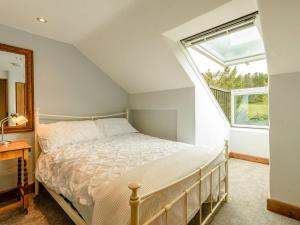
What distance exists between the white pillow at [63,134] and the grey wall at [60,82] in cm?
39

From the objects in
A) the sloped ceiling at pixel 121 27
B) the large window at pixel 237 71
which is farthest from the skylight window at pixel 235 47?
the sloped ceiling at pixel 121 27

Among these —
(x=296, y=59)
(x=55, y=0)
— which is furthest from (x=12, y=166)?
(x=296, y=59)

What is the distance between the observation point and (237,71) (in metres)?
3.78

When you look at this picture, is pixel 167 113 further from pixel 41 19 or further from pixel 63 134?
pixel 41 19

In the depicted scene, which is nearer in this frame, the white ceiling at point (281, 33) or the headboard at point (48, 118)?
the white ceiling at point (281, 33)

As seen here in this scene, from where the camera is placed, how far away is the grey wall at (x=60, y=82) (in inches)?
89.6

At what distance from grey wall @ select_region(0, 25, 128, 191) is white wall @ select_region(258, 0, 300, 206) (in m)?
2.66

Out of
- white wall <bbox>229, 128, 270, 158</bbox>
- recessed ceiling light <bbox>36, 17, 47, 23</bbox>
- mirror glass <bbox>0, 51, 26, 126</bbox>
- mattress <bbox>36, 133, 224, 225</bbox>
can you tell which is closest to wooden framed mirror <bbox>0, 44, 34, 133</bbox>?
mirror glass <bbox>0, 51, 26, 126</bbox>

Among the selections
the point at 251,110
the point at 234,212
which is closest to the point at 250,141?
the point at 251,110

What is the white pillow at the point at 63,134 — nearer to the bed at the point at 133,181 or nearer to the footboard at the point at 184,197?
the bed at the point at 133,181

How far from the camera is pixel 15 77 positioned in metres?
2.27

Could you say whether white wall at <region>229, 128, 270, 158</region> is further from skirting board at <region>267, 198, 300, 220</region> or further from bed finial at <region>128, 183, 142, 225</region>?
bed finial at <region>128, 183, 142, 225</region>

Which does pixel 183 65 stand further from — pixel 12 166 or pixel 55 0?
pixel 12 166

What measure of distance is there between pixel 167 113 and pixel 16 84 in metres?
2.40
